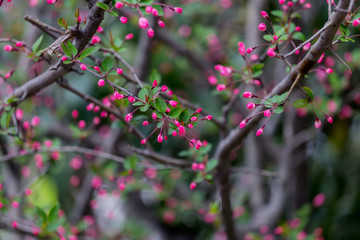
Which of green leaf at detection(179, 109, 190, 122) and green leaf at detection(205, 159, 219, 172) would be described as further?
green leaf at detection(205, 159, 219, 172)

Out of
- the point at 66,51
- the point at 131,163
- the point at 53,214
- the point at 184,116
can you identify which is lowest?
the point at 53,214

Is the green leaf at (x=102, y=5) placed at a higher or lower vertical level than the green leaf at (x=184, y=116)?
higher

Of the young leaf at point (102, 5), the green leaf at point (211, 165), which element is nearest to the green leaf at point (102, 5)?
the young leaf at point (102, 5)

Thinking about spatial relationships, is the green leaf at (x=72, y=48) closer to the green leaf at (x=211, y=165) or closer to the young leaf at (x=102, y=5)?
the young leaf at (x=102, y=5)

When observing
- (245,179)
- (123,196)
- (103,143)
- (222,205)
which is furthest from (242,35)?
(222,205)

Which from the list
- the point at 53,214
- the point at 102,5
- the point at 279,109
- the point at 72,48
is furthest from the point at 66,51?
the point at 53,214

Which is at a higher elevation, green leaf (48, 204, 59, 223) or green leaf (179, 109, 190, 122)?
green leaf (179, 109, 190, 122)

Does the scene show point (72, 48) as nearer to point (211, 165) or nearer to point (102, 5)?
point (102, 5)

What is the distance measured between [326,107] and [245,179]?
94 centimetres

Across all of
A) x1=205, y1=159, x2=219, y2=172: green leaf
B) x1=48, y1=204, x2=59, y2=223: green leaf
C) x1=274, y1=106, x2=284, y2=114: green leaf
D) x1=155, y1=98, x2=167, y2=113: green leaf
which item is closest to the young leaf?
x1=155, y1=98, x2=167, y2=113: green leaf

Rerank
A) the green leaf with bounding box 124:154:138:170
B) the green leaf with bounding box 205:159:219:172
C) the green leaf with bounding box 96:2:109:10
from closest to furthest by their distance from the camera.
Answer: the green leaf with bounding box 96:2:109:10, the green leaf with bounding box 205:159:219:172, the green leaf with bounding box 124:154:138:170

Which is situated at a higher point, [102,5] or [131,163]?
[102,5]

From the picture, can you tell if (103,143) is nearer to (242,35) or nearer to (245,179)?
(245,179)

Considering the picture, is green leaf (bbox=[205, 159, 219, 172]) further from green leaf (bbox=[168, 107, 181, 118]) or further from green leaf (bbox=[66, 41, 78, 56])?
green leaf (bbox=[66, 41, 78, 56])
